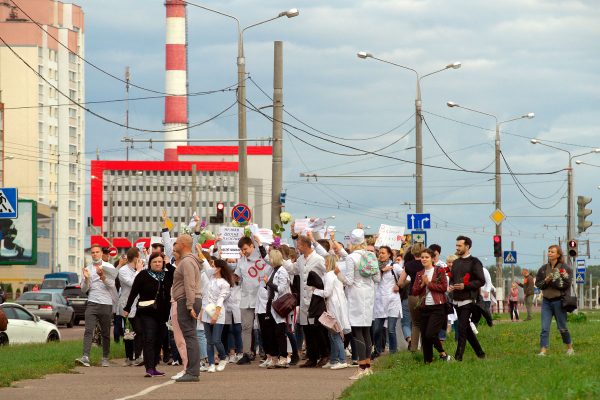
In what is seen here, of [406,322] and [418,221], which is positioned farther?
[418,221]

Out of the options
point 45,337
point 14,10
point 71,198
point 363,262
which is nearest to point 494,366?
point 363,262

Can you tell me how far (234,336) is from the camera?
23219 mm

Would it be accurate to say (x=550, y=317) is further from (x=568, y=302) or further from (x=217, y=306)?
(x=217, y=306)

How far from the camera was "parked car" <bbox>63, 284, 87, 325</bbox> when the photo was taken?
5322 cm

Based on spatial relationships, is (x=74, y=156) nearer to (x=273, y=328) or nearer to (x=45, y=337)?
(x=45, y=337)

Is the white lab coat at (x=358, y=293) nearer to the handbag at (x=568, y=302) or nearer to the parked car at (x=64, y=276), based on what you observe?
the handbag at (x=568, y=302)

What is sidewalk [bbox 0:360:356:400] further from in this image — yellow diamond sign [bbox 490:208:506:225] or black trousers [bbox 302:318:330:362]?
yellow diamond sign [bbox 490:208:506:225]

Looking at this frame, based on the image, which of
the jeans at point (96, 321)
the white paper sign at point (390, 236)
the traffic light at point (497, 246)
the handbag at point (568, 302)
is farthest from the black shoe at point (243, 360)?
the traffic light at point (497, 246)

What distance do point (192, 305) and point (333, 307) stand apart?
280 centimetres

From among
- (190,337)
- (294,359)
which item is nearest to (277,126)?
(294,359)

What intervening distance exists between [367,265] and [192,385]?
3.66 meters

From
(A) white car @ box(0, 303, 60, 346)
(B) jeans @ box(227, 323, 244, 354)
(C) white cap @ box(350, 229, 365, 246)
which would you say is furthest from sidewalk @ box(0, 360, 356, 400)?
(A) white car @ box(0, 303, 60, 346)

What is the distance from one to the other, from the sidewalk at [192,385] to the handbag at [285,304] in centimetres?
90

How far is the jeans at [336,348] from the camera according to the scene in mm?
20781
